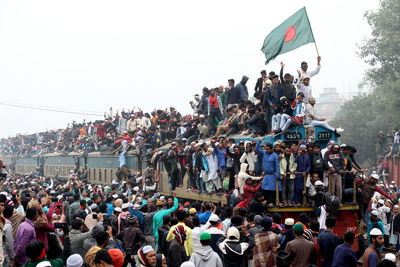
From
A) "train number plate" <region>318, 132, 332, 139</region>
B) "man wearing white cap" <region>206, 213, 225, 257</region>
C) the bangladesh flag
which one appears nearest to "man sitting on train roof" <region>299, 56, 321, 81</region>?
the bangladesh flag

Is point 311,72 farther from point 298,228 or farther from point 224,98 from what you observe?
point 298,228

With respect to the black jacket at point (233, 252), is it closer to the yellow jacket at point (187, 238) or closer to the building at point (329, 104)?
the yellow jacket at point (187, 238)

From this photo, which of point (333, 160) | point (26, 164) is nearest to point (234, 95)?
point (333, 160)

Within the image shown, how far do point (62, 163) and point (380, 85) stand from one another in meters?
25.3

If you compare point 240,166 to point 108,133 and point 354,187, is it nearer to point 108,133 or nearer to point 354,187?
point 354,187

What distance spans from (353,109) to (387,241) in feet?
98.4

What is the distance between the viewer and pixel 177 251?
741 cm

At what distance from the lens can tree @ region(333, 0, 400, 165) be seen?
3441 cm

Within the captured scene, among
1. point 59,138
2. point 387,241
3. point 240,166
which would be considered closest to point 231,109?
point 240,166

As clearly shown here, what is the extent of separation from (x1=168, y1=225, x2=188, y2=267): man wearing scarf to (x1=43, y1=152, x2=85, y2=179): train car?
71.7 feet

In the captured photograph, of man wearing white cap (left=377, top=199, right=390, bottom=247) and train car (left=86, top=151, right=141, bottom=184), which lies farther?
train car (left=86, top=151, right=141, bottom=184)

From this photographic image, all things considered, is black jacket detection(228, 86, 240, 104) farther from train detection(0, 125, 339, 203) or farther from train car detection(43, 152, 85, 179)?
train car detection(43, 152, 85, 179)

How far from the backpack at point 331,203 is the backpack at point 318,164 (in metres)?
0.70

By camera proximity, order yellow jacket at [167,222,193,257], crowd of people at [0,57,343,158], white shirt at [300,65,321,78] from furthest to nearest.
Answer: white shirt at [300,65,321,78]
crowd of people at [0,57,343,158]
yellow jacket at [167,222,193,257]
